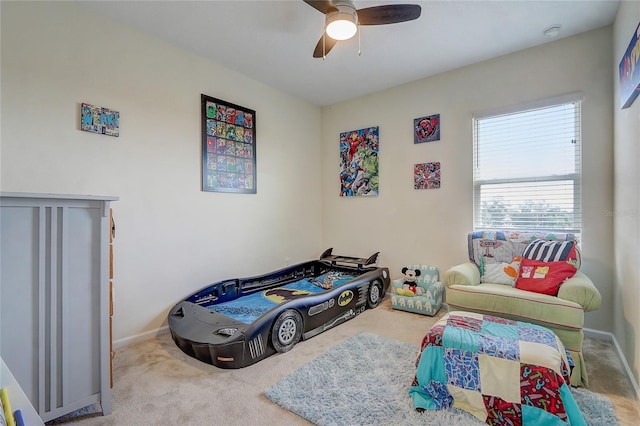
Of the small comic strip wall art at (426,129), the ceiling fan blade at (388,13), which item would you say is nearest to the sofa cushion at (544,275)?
the small comic strip wall art at (426,129)

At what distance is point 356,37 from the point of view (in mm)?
2742

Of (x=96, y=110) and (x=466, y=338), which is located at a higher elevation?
(x=96, y=110)

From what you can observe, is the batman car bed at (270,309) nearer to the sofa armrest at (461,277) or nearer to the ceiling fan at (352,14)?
the sofa armrest at (461,277)

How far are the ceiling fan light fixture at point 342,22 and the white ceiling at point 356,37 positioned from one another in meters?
0.47

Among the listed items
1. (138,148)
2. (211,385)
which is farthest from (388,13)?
(211,385)

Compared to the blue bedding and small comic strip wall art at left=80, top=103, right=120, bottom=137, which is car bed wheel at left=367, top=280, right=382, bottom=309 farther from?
small comic strip wall art at left=80, top=103, right=120, bottom=137

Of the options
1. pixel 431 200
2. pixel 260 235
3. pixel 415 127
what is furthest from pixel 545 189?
pixel 260 235

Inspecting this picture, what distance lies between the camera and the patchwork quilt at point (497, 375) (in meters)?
1.43

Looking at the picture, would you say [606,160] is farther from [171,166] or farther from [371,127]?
[171,166]

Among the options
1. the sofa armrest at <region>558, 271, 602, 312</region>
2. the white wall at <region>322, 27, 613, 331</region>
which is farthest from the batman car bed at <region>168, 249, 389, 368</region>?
the sofa armrest at <region>558, 271, 602, 312</region>

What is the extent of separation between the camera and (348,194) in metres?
4.31

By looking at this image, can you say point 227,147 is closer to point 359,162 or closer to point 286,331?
point 359,162

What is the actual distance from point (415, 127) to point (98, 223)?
130 inches

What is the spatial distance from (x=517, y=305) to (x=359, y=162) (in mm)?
2557
